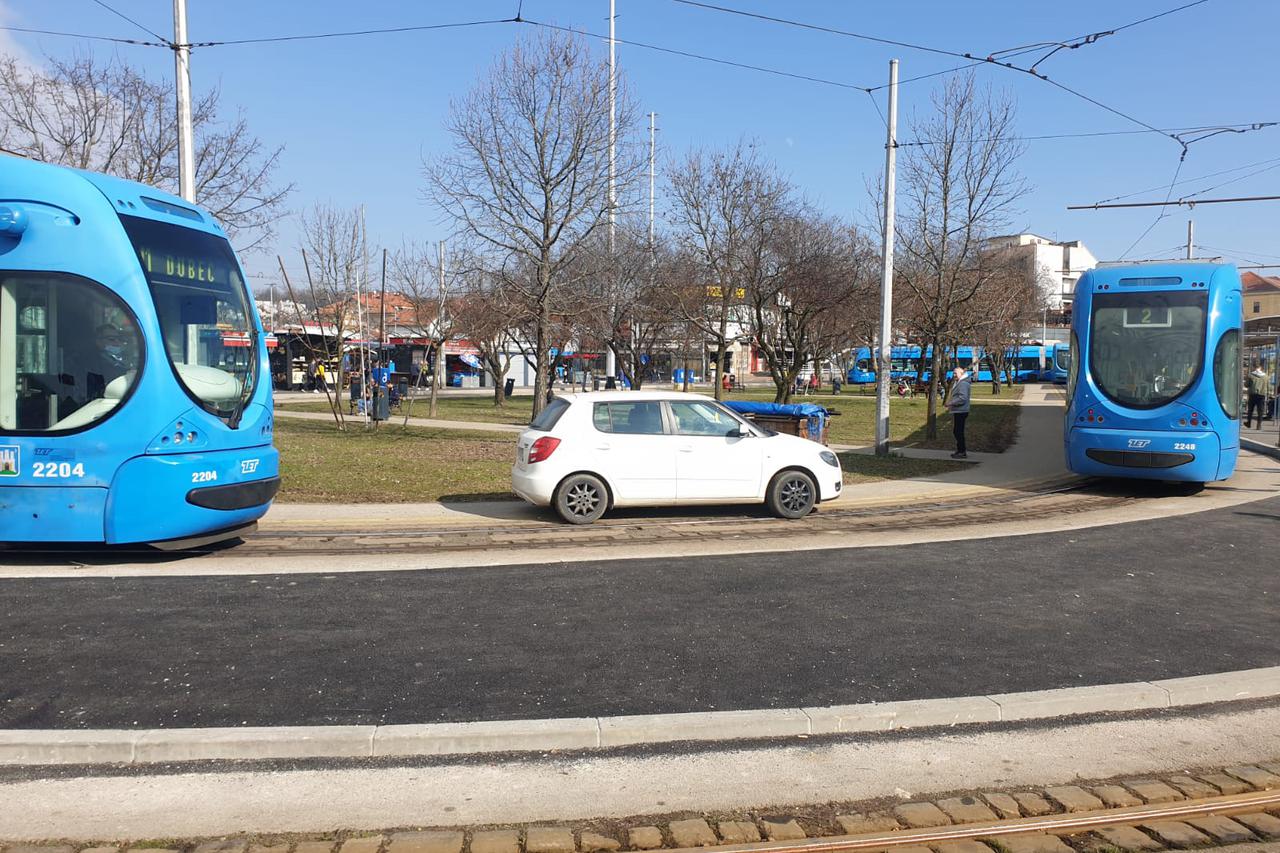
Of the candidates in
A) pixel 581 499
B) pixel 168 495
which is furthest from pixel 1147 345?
pixel 168 495

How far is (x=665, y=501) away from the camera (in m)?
11.6

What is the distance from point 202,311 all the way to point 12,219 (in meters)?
1.63

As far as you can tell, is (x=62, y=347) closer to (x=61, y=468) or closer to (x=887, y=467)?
(x=61, y=468)

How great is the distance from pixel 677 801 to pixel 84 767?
2702 millimetres

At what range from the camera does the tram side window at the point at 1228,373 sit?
1398 cm

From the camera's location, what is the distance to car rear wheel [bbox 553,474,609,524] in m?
11.3

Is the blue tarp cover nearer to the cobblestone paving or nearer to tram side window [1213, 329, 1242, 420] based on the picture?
tram side window [1213, 329, 1242, 420]

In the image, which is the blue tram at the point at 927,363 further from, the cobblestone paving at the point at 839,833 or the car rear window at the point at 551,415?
the cobblestone paving at the point at 839,833

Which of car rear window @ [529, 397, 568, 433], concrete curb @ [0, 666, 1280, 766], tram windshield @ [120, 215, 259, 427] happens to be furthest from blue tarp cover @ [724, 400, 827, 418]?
concrete curb @ [0, 666, 1280, 766]

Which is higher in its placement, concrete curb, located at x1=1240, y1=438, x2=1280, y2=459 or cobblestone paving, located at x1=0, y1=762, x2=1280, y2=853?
concrete curb, located at x1=1240, y1=438, x2=1280, y2=459

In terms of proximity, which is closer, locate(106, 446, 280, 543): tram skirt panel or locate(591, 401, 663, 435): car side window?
locate(106, 446, 280, 543): tram skirt panel

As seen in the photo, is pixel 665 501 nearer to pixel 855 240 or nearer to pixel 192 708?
pixel 192 708

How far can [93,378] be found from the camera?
27.3 ft

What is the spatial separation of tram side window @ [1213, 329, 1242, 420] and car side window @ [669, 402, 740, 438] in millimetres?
7453
